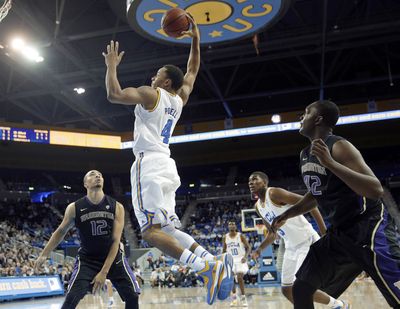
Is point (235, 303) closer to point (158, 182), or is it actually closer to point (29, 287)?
point (158, 182)

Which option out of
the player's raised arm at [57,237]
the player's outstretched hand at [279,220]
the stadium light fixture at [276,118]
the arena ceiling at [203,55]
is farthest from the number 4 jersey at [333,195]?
the stadium light fixture at [276,118]

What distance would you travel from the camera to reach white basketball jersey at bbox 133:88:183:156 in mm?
3908

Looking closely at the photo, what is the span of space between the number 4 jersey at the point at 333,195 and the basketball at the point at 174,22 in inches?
78.2

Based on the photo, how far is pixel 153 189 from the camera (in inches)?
146

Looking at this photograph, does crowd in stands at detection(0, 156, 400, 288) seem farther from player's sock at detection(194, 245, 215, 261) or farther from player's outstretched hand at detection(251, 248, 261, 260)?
player's sock at detection(194, 245, 215, 261)

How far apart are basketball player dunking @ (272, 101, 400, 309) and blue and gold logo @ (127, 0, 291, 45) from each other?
8389 millimetres

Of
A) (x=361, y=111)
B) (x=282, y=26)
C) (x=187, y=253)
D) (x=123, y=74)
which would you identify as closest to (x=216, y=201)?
(x=361, y=111)

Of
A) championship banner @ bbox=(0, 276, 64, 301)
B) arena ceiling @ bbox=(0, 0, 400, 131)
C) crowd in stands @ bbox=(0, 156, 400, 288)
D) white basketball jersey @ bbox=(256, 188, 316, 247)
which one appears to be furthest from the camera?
crowd in stands @ bbox=(0, 156, 400, 288)

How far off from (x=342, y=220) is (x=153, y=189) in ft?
4.82

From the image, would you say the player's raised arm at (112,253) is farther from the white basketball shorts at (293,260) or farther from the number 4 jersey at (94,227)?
the white basketball shorts at (293,260)

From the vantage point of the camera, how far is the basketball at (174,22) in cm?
452

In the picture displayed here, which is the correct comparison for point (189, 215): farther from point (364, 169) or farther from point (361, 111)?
point (364, 169)

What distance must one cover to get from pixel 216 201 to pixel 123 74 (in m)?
12.2

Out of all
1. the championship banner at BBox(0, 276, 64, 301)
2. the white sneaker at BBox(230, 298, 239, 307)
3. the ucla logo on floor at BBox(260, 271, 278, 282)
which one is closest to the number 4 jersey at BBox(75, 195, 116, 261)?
the white sneaker at BBox(230, 298, 239, 307)
